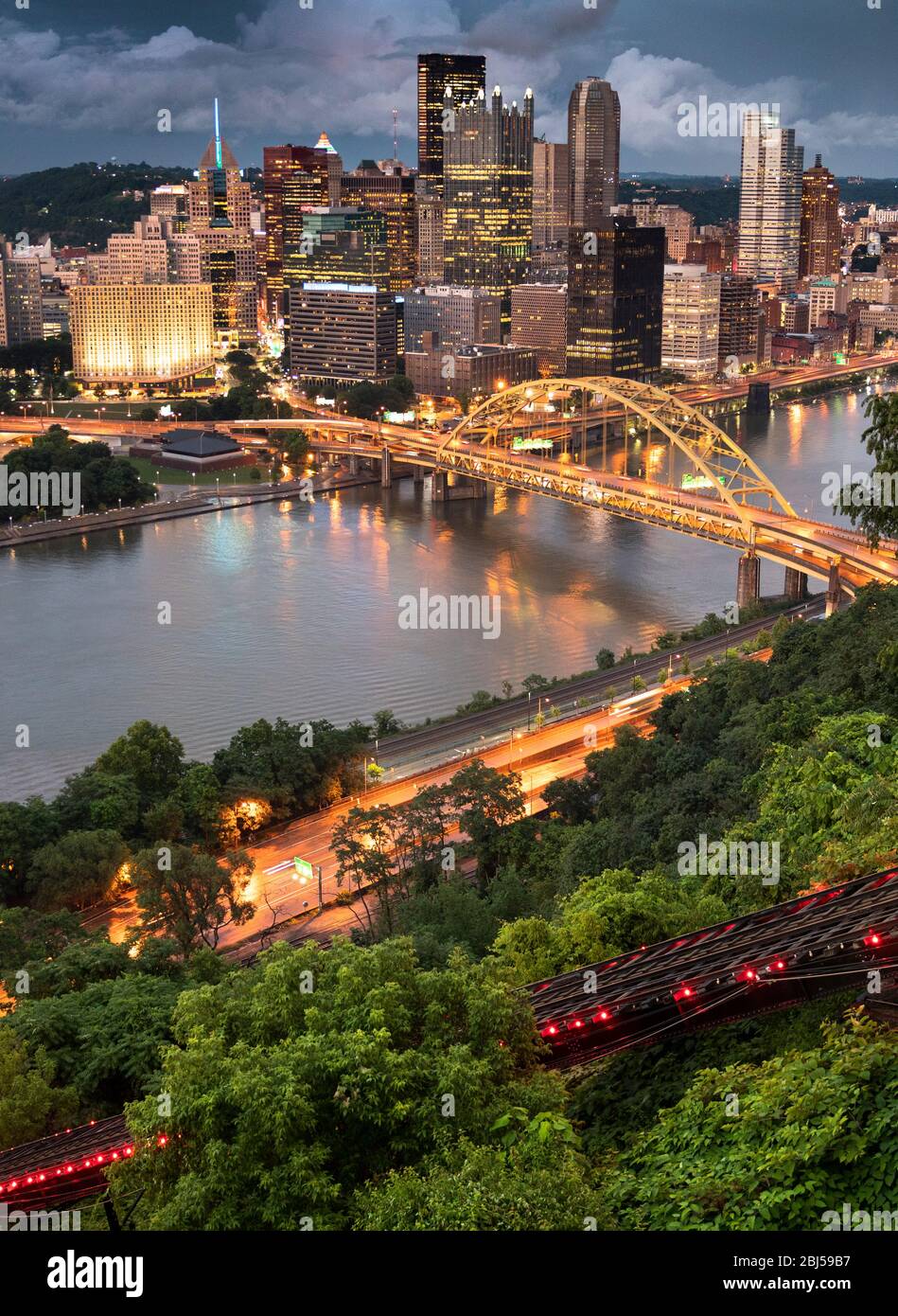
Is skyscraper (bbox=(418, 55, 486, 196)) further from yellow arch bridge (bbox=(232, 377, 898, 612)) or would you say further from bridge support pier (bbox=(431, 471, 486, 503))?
bridge support pier (bbox=(431, 471, 486, 503))

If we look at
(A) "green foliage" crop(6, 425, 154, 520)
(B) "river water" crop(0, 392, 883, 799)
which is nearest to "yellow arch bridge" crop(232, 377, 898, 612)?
(B) "river water" crop(0, 392, 883, 799)

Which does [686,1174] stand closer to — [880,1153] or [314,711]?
[880,1153]

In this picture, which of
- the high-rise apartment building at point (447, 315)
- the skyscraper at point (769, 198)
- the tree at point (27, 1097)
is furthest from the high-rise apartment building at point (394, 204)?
the tree at point (27, 1097)

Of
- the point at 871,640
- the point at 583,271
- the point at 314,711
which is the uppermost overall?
the point at 583,271

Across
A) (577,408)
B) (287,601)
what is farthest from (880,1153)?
(577,408)

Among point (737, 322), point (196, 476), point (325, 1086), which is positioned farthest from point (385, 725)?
point (737, 322)

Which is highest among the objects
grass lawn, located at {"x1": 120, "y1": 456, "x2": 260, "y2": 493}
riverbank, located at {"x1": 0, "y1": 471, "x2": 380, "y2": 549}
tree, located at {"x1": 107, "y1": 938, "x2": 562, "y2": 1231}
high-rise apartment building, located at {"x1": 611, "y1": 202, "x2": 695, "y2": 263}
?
high-rise apartment building, located at {"x1": 611, "y1": 202, "x2": 695, "y2": 263}

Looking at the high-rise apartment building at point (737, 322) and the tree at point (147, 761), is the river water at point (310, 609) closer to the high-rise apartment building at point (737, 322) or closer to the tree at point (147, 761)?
the tree at point (147, 761)
